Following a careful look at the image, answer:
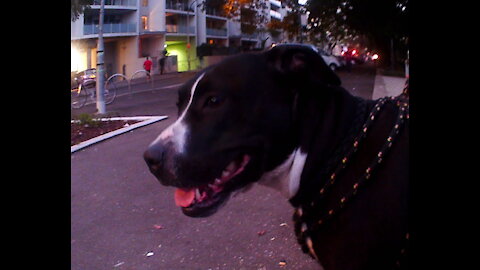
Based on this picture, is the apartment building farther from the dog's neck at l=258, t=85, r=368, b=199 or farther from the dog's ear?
the dog's neck at l=258, t=85, r=368, b=199

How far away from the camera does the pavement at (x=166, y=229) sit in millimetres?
3326

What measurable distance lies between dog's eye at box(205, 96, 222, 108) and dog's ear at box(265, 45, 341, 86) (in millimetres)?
233

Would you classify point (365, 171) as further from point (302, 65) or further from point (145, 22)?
point (145, 22)

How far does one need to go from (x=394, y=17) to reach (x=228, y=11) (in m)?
0.74

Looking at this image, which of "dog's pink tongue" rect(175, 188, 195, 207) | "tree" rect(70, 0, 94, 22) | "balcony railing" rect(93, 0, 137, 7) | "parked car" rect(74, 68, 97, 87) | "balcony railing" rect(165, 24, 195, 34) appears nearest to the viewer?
"dog's pink tongue" rect(175, 188, 195, 207)

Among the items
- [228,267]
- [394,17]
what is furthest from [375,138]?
[228,267]

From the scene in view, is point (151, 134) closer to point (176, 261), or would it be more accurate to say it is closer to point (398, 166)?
point (176, 261)

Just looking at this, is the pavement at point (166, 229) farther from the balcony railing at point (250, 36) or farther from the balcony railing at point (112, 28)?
the balcony railing at point (250, 36)

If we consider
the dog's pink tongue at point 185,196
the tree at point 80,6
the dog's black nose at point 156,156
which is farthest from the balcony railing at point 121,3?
the dog's pink tongue at point 185,196

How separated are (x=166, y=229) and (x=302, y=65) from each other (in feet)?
8.88

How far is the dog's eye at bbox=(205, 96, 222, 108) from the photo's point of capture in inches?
61.2

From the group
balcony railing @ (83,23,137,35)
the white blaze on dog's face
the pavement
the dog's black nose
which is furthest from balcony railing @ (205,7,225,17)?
the dog's black nose

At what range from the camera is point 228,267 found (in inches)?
127

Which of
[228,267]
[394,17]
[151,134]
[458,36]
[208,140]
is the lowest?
[228,267]
